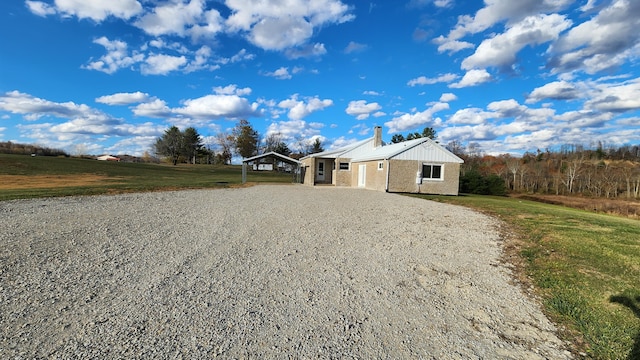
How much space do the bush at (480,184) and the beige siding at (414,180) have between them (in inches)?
356

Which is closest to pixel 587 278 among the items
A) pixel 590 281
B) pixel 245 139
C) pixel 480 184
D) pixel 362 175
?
pixel 590 281

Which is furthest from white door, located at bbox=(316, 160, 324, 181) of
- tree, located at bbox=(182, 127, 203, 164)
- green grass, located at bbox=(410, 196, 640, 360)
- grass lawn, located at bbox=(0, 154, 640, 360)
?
tree, located at bbox=(182, 127, 203, 164)

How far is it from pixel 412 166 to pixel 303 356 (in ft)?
61.9

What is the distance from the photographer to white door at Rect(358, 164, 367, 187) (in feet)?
79.4

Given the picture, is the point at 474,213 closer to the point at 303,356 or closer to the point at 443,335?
the point at 443,335

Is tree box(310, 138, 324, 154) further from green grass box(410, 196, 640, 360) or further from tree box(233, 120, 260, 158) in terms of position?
green grass box(410, 196, 640, 360)

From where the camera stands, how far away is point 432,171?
21.0 metres

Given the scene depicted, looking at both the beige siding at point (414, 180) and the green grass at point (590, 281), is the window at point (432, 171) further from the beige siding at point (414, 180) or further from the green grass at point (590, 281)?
the green grass at point (590, 281)

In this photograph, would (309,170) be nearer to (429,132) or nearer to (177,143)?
(429,132)

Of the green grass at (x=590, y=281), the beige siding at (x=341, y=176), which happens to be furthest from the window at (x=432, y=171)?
the green grass at (x=590, y=281)

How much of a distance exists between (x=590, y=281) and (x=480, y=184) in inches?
1077

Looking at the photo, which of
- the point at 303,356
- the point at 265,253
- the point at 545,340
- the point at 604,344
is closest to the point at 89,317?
the point at 303,356

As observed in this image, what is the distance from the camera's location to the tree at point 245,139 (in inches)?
2405

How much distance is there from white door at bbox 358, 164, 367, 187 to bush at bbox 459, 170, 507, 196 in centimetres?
1071
